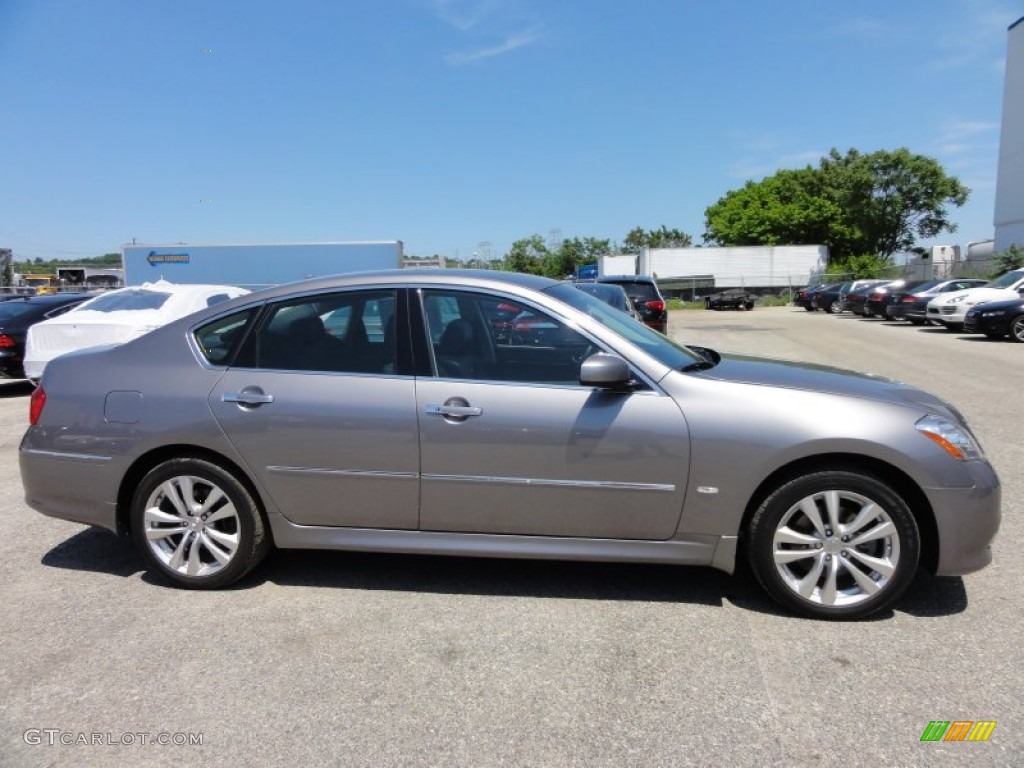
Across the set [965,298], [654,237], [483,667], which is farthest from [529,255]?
[483,667]

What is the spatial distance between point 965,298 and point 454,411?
21998 millimetres

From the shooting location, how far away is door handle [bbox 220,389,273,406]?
374cm

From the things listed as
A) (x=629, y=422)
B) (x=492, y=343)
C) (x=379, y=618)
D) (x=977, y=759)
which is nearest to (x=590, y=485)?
(x=629, y=422)

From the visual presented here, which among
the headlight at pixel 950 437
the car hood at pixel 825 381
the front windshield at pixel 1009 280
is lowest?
the headlight at pixel 950 437

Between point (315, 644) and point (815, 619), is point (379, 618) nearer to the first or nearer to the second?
point (315, 644)

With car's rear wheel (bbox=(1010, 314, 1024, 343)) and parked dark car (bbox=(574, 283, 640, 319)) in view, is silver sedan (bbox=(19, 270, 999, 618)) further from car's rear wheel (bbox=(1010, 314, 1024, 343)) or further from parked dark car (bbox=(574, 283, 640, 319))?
car's rear wheel (bbox=(1010, 314, 1024, 343))

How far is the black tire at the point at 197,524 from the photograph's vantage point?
3797 millimetres

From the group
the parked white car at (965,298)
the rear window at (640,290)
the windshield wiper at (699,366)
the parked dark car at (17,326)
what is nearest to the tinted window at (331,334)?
the windshield wiper at (699,366)

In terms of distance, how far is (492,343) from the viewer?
3.81 meters

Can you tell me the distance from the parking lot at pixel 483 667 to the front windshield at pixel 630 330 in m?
1.18

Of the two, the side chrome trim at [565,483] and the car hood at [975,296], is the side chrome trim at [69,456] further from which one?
the car hood at [975,296]

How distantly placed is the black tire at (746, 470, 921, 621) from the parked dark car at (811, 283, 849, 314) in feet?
114

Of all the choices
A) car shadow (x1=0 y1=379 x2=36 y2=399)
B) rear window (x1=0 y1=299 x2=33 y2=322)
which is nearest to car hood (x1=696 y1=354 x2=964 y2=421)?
rear window (x1=0 y1=299 x2=33 y2=322)

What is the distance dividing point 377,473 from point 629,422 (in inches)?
49.4
